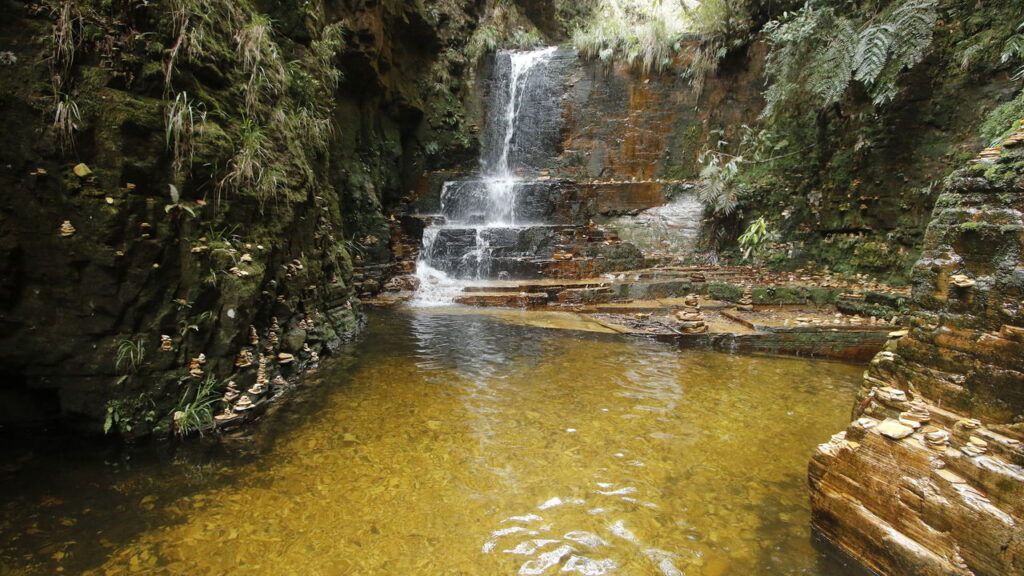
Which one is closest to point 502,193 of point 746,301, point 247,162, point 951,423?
point 746,301

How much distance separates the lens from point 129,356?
8.76 feet

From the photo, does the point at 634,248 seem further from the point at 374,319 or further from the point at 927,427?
the point at 927,427

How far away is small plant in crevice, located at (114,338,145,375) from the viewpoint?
2.64 m

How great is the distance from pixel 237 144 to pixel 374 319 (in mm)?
3662

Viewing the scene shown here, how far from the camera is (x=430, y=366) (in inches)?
177

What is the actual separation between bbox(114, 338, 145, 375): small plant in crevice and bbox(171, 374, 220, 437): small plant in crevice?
0.31 meters

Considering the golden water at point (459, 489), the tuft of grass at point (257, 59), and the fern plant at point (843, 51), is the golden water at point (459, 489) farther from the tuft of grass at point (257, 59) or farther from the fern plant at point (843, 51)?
the fern plant at point (843, 51)

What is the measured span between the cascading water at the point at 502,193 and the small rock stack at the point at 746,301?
4230mm

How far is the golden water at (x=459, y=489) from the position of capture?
6.46 ft

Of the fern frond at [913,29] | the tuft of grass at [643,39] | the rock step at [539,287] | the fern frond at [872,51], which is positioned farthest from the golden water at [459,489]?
the tuft of grass at [643,39]

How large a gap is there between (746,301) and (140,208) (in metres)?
7.38

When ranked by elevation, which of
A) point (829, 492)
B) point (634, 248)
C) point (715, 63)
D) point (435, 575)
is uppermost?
point (715, 63)

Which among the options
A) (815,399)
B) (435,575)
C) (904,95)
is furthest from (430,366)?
(904,95)

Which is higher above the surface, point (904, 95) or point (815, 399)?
point (904, 95)
